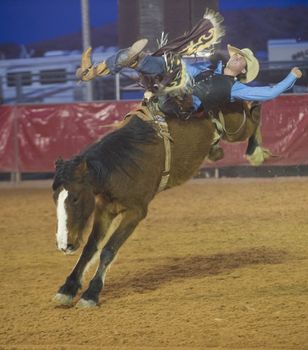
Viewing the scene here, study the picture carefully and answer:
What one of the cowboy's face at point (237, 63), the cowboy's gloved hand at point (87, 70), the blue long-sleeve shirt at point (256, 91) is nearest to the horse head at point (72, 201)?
the cowboy's gloved hand at point (87, 70)

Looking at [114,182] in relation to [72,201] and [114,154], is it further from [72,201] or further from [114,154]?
[72,201]

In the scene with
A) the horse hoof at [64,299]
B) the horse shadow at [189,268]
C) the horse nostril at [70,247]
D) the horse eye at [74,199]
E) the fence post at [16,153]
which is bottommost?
the fence post at [16,153]

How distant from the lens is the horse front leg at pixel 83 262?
544 centimetres

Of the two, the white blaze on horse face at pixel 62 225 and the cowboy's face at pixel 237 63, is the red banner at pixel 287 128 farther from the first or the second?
the white blaze on horse face at pixel 62 225

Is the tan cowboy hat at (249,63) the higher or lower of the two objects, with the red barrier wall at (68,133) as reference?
higher

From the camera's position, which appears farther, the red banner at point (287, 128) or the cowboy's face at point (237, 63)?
the red banner at point (287, 128)

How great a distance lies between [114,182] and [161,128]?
72 centimetres

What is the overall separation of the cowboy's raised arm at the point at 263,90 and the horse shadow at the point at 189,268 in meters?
1.61

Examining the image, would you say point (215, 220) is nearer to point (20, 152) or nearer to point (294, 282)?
point (294, 282)

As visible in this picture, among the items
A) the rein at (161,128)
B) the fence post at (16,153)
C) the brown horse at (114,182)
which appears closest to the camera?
the brown horse at (114,182)

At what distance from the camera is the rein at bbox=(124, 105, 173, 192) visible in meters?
5.93

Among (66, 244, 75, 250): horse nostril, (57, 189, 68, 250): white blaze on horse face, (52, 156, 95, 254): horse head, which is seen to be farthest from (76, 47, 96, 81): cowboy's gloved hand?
(66, 244, 75, 250): horse nostril

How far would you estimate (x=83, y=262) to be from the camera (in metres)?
5.62

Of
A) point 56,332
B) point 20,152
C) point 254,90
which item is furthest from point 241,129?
point 20,152
